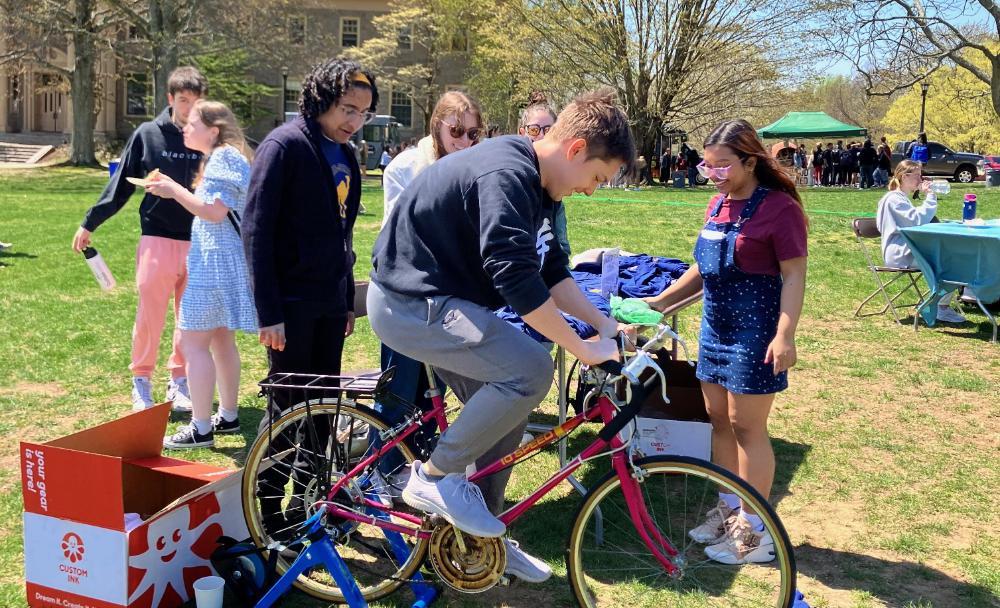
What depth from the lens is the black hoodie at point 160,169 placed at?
16.9 ft

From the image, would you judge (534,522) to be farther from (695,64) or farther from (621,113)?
(695,64)

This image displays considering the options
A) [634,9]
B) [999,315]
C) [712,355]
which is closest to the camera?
[712,355]

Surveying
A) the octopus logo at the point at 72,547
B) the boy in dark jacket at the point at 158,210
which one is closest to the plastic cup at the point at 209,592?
the octopus logo at the point at 72,547

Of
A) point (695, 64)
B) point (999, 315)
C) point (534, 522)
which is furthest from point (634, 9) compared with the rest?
point (534, 522)

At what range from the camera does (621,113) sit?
284 centimetres

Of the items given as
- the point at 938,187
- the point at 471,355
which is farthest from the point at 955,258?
the point at 471,355

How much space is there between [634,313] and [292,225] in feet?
4.30

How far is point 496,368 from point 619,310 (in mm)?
642

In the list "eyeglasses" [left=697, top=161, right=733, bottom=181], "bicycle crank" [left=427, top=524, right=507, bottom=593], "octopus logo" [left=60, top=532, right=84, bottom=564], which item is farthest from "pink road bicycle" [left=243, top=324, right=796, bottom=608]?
"eyeglasses" [left=697, top=161, right=733, bottom=181]

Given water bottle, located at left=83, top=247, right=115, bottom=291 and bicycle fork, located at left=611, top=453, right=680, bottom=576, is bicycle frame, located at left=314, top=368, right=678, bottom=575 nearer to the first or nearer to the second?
bicycle fork, located at left=611, top=453, right=680, bottom=576

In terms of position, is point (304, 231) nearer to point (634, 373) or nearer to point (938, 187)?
point (634, 373)

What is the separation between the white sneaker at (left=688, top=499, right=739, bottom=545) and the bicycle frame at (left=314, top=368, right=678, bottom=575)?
0.73 meters

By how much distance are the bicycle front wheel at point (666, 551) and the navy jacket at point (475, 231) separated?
772 millimetres

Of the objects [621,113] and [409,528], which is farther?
[409,528]
